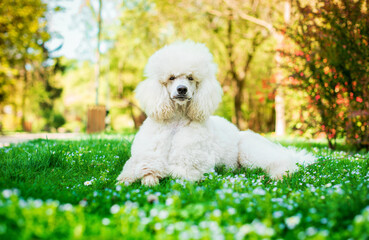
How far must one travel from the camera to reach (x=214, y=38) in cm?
1630

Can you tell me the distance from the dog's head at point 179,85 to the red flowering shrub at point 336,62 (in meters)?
2.68

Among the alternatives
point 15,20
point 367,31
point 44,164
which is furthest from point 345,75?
point 15,20

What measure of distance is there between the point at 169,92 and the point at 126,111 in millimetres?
23497

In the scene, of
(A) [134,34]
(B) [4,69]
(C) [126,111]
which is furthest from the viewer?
(C) [126,111]

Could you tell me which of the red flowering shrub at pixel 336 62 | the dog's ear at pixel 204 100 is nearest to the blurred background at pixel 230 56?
the red flowering shrub at pixel 336 62

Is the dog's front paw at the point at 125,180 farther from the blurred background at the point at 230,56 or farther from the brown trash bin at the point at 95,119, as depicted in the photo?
the brown trash bin at the point at 95,119

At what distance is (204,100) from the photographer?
10.9ft

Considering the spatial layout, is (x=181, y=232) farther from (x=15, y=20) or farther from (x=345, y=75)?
(x=15, y=20)

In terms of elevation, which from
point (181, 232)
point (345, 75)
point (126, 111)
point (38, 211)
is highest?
point (345, 75)

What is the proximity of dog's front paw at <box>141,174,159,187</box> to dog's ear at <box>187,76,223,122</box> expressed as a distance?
0.84m

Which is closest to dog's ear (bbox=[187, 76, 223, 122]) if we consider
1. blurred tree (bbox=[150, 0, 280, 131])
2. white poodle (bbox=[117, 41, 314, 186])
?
white poodle (bbox=[117, 41, 314, 186])

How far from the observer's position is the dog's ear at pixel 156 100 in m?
3.27

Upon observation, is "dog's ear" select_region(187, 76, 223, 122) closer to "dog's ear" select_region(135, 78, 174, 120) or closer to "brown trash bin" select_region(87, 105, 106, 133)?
"dog's ear" select_region(135, 78, 174, 120)

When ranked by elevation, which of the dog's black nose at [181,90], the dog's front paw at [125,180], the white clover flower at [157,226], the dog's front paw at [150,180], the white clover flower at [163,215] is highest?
the dog's black nose at [181,90]
